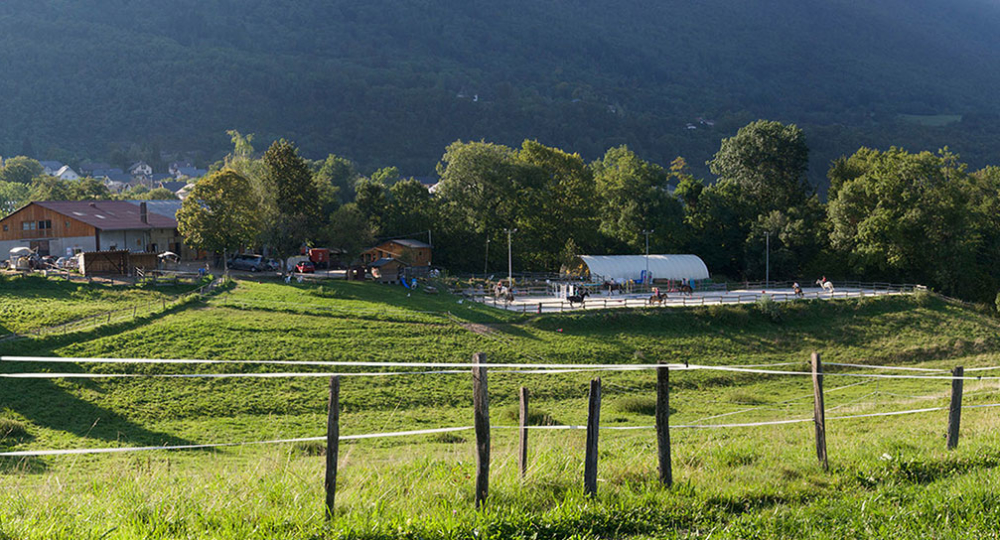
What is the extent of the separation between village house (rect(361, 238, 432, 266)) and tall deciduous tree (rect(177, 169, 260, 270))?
11782 mm

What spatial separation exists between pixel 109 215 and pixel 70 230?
3.98 meters

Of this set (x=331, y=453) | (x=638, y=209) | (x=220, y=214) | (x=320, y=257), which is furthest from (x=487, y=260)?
(x=331, y=453)

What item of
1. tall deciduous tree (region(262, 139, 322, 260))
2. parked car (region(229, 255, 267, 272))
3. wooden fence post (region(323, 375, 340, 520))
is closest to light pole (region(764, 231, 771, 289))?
tall deciduous tree (region(262, 139, 322, 260))

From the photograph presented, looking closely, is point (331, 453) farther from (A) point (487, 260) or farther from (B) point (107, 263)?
(A) point (487, 260)

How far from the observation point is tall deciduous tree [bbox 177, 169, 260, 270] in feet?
180

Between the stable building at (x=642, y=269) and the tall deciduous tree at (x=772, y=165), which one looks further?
the tall deciduous tree at (x=772, y=165)

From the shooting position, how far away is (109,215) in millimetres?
63094

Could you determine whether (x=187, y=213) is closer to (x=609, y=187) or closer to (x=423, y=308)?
(x=423, y=308)

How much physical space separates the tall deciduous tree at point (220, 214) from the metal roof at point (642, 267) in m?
27.0

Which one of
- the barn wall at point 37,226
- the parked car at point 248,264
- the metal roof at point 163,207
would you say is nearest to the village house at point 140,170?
the metal roof at point 163,207

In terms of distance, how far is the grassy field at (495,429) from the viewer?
8.84 meters

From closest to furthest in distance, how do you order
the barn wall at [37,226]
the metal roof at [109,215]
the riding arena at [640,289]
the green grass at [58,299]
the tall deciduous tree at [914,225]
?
the green grass at [58,299]
the riding arena at [640,289]
the barn wall at [37,226]
the metal roof at [109,215]
the tall deciduous tree at [914,225]

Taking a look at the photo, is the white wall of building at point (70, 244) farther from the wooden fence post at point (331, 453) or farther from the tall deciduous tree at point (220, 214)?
the wooden fence post at point (331, 453)

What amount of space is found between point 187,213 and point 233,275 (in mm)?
5778
